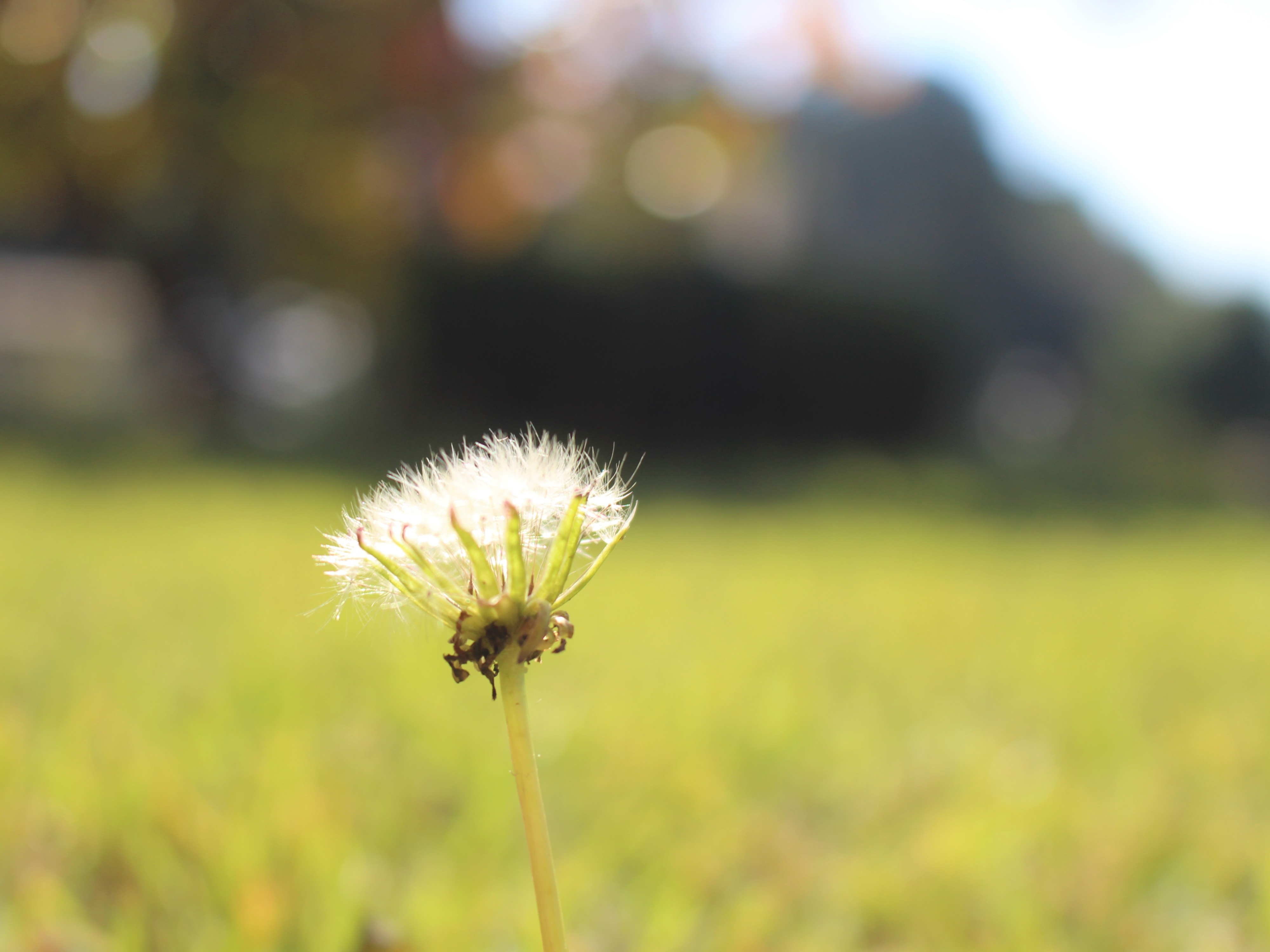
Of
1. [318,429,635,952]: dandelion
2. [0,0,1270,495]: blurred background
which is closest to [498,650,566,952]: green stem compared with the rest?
[318,429,635,952]: dandelion

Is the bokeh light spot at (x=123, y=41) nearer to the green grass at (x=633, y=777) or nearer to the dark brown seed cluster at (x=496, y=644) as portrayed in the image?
the green grass at (x=633, y=777)

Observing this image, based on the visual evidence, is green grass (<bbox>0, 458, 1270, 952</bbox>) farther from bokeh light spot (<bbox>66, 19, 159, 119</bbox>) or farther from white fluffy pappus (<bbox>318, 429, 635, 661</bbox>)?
bokeh light spot (<bbox>66, 19, 159, 119</bbox>)

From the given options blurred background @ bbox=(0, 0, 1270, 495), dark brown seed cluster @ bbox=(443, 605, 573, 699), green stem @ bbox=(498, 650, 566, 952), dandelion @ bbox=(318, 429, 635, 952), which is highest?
blurred background @ bbox=(0, 0, 1270, 495)

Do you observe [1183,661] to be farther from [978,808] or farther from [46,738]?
[46,738]

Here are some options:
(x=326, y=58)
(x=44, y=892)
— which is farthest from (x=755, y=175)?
(x=44, y=892)

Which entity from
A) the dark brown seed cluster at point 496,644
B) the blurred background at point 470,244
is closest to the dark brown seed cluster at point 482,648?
the dark brown seed cluster at point 496,644

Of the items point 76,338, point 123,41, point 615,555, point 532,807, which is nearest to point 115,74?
point 123,41
